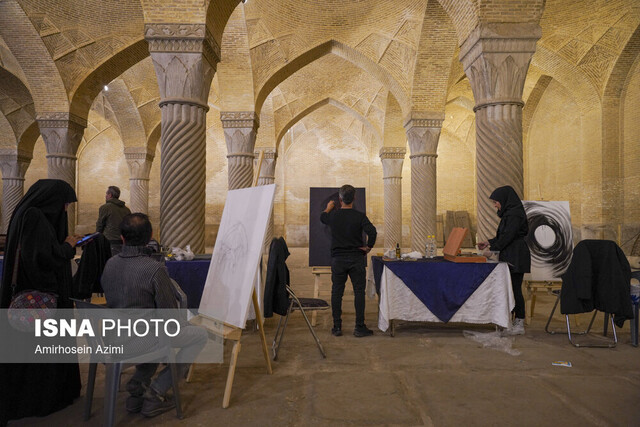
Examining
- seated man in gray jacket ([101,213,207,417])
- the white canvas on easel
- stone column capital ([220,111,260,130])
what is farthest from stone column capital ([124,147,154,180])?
seated man in gray jacket ([101,213,207,417])

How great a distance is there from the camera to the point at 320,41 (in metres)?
9.91

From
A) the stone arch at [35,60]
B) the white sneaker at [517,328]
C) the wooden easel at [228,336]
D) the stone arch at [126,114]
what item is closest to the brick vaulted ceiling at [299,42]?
the stone arch at [35,60]

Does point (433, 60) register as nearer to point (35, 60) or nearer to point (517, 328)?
point (517, 328)

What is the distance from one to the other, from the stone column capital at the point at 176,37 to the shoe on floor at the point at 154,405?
4.44 metres

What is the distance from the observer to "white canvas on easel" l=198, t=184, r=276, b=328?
247 centimetres

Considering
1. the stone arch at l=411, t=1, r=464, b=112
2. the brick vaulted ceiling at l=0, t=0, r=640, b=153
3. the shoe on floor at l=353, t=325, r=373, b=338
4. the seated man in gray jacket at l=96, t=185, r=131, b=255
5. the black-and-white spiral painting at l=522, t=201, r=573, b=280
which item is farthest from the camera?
the brick vaulted ceiling at l=0, t=0, r=640, b=153

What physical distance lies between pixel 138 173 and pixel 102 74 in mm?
5448

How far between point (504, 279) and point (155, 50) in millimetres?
4993

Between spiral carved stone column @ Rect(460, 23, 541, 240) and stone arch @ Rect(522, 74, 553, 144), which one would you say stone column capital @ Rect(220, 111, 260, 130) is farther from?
stone arch @ Rect(522, 74, 553, 144)

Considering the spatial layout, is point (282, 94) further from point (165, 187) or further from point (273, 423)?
point (273, 423)

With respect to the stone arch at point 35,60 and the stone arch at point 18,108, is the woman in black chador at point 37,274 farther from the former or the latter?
the stone arch at point 18,108

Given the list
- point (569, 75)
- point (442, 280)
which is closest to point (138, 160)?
point (442, 280)

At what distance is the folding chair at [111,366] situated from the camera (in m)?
1.98

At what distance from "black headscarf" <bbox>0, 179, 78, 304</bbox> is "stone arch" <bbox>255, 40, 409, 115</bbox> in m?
7.92
